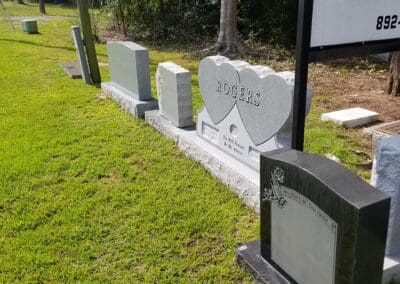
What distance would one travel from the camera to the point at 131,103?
607cm

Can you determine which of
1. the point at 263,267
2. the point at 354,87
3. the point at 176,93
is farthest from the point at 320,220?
the point at 354,87

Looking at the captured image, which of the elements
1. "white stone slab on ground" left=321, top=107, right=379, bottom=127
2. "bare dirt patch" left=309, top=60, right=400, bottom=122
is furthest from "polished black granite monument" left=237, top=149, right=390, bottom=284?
"bare dirt patch" left=309, top=60, right=400, bottom=122

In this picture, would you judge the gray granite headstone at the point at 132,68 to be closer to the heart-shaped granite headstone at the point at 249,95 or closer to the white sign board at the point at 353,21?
the heart-shaped granite headstone at the point at 249,95

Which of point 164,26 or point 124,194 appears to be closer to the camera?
point 124,194

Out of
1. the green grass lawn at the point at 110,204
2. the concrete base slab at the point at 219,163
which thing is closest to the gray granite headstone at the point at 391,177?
the green grass lawn at the point at 110,204

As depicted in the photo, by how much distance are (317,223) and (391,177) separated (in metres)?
0.58

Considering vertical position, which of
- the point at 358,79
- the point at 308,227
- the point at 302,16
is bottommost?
the point at 358,79


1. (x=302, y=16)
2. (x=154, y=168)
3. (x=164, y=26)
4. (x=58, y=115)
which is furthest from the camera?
(x=164, y=26)

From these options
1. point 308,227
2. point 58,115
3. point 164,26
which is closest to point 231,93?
point 308,227

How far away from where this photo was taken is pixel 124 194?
154 inches

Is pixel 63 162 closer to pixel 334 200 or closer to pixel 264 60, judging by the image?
pixel 334 200

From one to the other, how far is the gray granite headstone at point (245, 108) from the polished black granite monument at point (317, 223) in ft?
3.31

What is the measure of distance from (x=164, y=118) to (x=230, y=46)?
19.8 ft

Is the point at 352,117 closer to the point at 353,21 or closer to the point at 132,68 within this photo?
the point at 132,68
